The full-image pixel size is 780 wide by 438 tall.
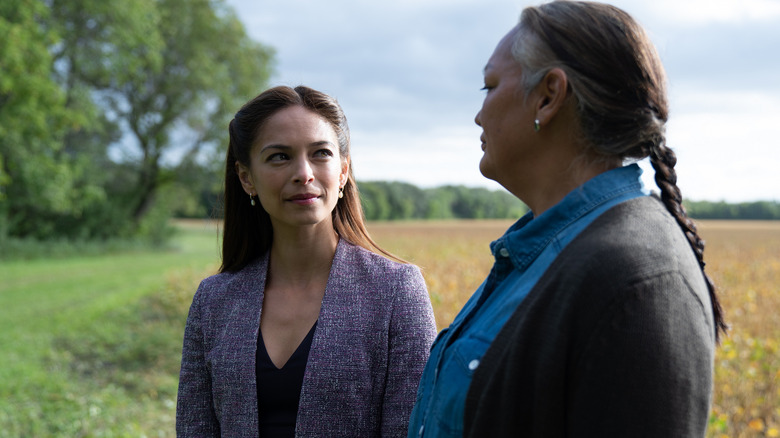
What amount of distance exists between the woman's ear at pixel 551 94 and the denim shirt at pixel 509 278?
6.3 inches

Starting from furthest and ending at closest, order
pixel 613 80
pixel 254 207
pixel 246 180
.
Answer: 1. pixel 254 207
2. pixel 246 180
3. pixel 613 80

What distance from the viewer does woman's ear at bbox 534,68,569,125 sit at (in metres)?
1.23

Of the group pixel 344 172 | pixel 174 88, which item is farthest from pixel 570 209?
pixel 174 88

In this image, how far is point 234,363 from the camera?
2.09 metres

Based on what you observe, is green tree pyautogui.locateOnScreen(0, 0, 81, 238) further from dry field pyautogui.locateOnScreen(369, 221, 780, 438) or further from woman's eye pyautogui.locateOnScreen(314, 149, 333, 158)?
woman's eye pyautogui.locateOnScreen(314, 149, 333, 158)

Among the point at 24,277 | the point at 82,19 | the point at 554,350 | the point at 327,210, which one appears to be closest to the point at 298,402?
the point at 327,210

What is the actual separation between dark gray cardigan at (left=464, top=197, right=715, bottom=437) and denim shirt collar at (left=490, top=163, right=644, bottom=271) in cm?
10

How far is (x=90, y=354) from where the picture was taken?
7.91m

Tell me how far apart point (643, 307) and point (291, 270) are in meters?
1.56

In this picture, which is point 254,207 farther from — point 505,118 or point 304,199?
point 505,118

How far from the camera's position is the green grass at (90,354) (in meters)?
5.39

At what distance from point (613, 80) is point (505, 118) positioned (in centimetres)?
24

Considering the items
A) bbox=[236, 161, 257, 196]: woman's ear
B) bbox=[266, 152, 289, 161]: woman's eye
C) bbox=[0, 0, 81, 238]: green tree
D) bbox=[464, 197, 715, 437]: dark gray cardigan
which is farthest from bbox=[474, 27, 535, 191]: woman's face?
bbox=[0, 0, 81, 238]: green tree

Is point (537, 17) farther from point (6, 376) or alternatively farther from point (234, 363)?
point (6, 376)
